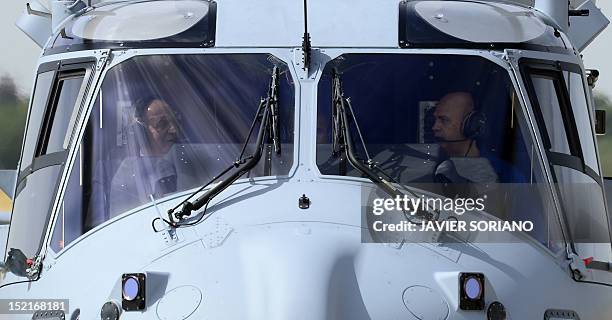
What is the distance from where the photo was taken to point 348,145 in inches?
285

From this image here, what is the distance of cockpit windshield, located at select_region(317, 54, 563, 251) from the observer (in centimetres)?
734

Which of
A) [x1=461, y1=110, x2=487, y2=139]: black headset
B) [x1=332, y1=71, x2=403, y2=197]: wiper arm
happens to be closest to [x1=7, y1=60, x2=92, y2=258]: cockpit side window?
[x1=332, y1=71, x2=403, y2=197]: wiper arm

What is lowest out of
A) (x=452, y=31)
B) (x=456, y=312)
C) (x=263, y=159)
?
(x=456, y=312)

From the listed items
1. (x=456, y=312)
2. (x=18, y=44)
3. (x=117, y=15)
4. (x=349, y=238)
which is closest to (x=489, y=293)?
(x=456, y=312)

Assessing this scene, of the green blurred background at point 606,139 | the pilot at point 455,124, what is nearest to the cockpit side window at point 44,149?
the pilot at point 455,124

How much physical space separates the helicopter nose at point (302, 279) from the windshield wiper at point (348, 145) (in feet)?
1.35

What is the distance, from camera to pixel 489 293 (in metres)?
6.86

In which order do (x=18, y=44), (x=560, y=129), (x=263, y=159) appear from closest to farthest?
(x=263, y=159), (x=560, y=129), (x=18, y=44)

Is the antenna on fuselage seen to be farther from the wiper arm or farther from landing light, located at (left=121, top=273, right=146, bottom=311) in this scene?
landing light, located at (left=121, top=273, right=146, bottom=311)

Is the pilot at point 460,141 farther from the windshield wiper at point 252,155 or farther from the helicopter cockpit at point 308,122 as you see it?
the windshield wiper at point 252,155

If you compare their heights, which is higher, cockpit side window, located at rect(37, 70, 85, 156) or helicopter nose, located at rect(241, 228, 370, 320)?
cockpit side window, located at rect(37, 70, 85, 156)

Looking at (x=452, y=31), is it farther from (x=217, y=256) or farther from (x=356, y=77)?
(x=217, y=256)

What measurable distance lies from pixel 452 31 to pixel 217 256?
174cm

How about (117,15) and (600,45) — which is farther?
(600,45)
